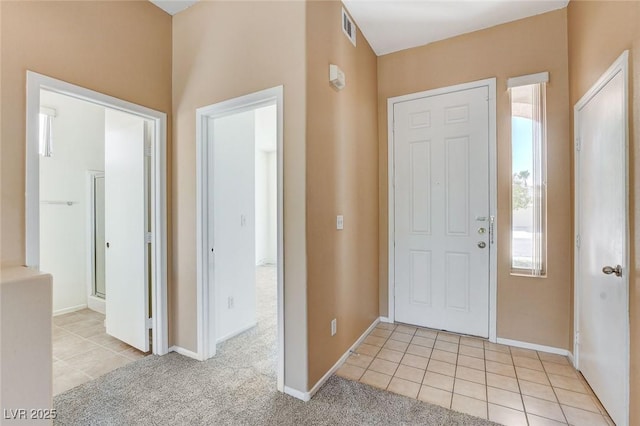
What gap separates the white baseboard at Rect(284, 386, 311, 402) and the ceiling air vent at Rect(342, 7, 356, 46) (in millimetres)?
2837

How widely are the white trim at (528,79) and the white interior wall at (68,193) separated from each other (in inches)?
187

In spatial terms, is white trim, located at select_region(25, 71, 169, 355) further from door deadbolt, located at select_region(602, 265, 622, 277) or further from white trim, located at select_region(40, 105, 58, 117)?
door deadbolt, located at select_region(602, 265, 622, 277)

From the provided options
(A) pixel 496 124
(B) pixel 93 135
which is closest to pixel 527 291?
(A) pixel 496 124

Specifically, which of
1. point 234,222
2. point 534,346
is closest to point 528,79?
point 534,346

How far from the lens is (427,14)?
8.74 feet

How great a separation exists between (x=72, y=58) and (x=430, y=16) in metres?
2.89

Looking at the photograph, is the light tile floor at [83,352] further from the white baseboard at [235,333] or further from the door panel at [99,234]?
the white baseboard at [235,333]

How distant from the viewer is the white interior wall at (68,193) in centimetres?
351

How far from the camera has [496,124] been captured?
9.14 feet

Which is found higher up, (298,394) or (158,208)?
(158,208)

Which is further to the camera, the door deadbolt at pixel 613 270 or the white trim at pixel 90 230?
the white trim at pixel 90 230

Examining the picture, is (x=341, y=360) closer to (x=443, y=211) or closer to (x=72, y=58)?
(x=443, y=211)

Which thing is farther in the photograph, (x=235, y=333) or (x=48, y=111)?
(x=48, y=111)

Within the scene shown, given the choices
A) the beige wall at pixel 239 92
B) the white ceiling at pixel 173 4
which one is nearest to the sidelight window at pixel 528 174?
the beige wall at pixel 239 92
